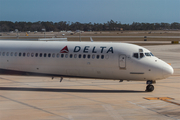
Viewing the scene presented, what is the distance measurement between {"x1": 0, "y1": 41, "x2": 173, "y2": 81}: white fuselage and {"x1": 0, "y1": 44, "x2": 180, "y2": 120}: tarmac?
1.48m

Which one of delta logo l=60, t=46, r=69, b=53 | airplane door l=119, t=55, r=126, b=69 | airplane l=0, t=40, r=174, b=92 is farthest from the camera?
delta logo l=60, t=46, r=69, b=53

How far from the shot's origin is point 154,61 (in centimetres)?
2077

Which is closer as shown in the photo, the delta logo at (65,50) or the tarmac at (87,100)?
the tarmac at (87,100)

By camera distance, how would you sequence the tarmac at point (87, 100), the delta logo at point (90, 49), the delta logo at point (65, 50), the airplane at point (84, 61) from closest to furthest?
the tarmac at point (87, 100) → the airplane at point (84, 61) → the delta logo at point (90, 49) → the delta logo at point (65, 50)

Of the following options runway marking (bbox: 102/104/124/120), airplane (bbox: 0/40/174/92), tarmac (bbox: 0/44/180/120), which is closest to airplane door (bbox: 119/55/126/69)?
airplane (bbox: 0/40/174/92)

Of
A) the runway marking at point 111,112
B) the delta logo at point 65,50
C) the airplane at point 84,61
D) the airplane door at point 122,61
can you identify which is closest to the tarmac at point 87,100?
the runway marking at point 111,112

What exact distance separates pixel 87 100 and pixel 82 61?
4.60 m

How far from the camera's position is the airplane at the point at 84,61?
822 inches

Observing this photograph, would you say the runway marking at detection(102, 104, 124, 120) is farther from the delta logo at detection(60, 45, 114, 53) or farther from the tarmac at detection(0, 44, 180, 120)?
the delta logo at detection(60, 45, 114, 53)

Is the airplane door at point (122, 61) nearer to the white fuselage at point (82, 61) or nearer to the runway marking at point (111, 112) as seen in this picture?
the white fuselage at point (82, 61)

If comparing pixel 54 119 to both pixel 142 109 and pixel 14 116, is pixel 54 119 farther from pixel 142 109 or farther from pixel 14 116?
pixel 142 109

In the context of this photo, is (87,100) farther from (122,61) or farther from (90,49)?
(90,49)

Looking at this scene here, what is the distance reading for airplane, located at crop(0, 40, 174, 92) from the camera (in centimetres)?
2088

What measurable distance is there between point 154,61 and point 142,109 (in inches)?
243
